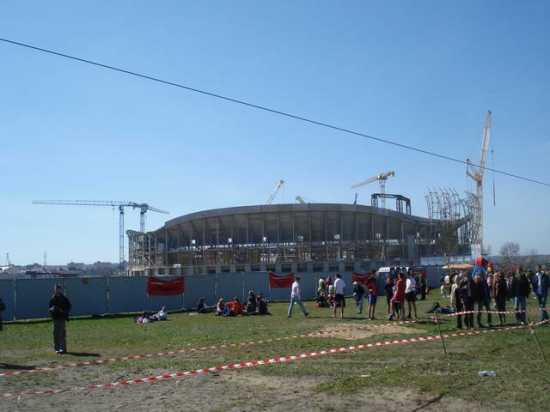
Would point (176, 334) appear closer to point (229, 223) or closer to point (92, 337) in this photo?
point (92, 337)

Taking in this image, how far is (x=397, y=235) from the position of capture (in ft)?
290

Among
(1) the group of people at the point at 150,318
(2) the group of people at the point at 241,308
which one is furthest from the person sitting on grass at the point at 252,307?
(1) the group of people at the point at 150,318

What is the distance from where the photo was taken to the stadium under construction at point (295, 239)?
80.9m

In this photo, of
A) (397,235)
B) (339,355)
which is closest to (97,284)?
(339,355)

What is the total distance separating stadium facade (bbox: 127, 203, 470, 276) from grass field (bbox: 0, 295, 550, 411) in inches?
2376

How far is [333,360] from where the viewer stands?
11.1 meters

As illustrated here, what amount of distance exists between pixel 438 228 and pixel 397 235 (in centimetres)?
1023

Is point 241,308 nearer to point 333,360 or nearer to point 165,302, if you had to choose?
point 165,302

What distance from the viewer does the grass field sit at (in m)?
8.05

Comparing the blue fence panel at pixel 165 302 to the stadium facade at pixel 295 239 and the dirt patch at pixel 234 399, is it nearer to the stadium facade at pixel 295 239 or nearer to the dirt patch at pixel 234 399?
the dirt patch at pixel 234 399

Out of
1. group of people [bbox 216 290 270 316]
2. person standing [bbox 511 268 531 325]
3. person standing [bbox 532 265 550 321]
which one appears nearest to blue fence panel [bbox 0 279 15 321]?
group of people [bbox 216 290 270 316]

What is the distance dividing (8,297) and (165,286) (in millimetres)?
7365

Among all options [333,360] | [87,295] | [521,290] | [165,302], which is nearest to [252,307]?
[165,302]

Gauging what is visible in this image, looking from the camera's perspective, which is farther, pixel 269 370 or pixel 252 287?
pixel 252 287
